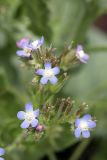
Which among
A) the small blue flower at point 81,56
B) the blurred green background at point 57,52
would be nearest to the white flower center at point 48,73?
the small blue flower at point 81,56

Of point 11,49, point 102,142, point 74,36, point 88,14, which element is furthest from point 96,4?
point 102,142

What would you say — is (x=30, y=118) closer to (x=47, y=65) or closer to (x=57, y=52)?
(x=47, y=65)

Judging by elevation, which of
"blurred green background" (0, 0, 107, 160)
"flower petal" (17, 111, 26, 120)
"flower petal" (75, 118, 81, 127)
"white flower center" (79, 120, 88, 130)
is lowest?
"white flower center" (79, 120, 88, 130)

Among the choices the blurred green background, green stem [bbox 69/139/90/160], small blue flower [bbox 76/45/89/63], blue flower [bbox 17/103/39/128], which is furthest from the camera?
green stem [bbox 69/139/90/160]

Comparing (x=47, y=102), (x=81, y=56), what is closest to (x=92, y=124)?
(x=47, y=102)

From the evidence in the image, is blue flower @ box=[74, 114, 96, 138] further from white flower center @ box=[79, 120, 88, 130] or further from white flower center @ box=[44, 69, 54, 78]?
white flower center @ box=[44, 69, 54, 78]

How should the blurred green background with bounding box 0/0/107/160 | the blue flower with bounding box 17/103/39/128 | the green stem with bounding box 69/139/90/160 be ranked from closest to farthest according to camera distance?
the blue flower with bounding box 17/103/39/128
the blurred green background with bounding box 0/0/107/160
the green stem with bounding box 69/139/90/160

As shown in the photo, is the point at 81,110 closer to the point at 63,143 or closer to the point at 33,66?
the point at 33,66

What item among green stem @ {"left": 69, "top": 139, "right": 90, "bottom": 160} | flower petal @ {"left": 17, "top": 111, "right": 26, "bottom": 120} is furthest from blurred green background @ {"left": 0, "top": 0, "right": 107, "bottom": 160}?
flower petal @ {"left": 17, "top": 111, "right": 26, "bottom": 120}
